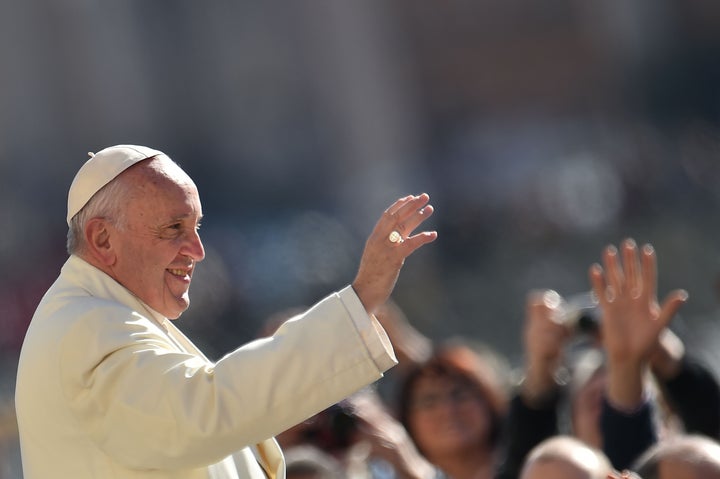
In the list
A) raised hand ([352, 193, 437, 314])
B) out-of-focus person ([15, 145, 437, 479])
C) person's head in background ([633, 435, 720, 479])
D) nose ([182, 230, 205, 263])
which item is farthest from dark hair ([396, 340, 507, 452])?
raised hand ([352, 193, 437, 314])

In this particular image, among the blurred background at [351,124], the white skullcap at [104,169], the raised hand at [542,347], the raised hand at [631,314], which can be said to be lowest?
the blurred background at [351,124]

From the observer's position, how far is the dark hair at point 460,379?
5.64 m

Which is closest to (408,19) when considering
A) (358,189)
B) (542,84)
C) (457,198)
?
(542,84)

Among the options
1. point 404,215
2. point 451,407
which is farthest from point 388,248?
point 451,407

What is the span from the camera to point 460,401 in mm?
5609

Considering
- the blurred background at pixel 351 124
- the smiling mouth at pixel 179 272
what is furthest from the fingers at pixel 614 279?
the blurred background at pixel 351 124

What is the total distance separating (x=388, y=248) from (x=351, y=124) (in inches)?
923

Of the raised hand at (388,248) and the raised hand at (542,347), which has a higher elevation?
the raised hand at (388,248)

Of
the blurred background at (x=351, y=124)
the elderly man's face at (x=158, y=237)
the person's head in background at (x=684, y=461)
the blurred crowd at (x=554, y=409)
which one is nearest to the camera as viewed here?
the elderly man's face at (x=158, y=237)

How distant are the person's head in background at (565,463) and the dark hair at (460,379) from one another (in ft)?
4.33

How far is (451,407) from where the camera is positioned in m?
5.62

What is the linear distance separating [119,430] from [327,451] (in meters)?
2.26

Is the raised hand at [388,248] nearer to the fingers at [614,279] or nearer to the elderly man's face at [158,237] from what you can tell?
the elderly man's face at [158,237]

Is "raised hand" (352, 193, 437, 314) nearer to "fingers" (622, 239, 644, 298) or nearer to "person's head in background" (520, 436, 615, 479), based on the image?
"person's head in background" (520, 436, 615, 479)
